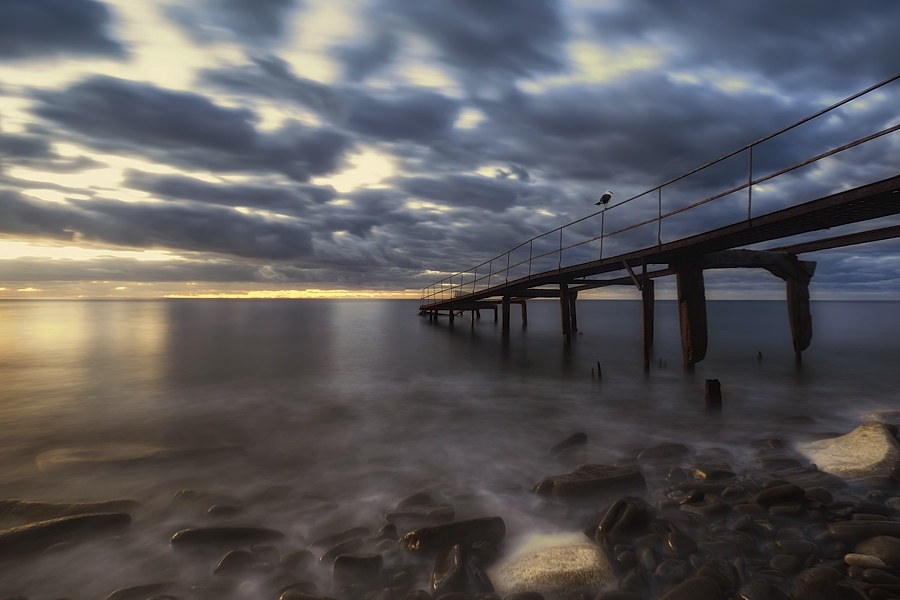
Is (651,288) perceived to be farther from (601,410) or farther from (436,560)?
(436,560)

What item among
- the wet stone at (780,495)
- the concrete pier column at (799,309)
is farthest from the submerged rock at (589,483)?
the concrete pier column at (799,309)

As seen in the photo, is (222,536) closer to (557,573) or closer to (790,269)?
(557,573)

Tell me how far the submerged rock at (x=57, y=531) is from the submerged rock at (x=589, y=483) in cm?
547

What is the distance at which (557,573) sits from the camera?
416 centimetres

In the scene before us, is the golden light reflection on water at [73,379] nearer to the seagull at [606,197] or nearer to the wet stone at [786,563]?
the wet stone at [786,563]

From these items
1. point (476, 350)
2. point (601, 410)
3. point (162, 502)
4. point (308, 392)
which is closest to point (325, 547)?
point (162, 502)

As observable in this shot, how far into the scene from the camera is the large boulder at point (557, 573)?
4.00m

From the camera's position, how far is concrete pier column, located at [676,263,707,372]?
12.6 metres

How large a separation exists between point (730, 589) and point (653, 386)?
10.7 metres

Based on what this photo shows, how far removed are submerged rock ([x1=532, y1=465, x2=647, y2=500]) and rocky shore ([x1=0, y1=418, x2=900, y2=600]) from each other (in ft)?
0.06

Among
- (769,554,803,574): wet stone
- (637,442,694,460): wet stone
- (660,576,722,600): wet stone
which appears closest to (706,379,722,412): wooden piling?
(637,442,694,460): wet stone

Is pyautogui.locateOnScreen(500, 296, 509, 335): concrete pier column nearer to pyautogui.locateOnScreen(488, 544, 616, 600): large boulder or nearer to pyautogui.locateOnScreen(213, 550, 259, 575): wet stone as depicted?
pyautogui.locateOnScreen(488, 544, 616, 600): large boulder

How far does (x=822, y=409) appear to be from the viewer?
37.0ft

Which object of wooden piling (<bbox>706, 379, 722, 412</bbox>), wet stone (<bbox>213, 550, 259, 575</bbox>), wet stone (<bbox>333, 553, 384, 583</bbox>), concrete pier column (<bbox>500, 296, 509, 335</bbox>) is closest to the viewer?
wet stone (<bbox>333, 553, 384, 583</bbox>)
